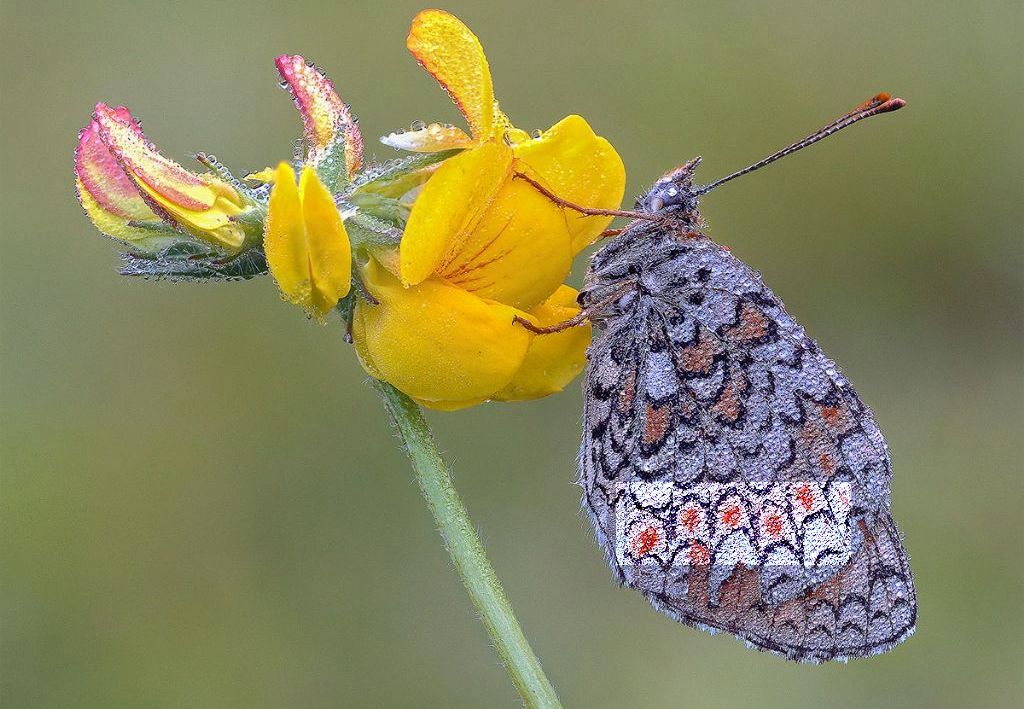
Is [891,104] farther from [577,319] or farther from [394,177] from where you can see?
[394,177]

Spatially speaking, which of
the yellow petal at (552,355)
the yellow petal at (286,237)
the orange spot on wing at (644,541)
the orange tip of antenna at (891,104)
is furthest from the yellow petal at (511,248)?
the orange tip of antenna at (891,104)

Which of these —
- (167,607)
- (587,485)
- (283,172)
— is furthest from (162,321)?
(283,172)

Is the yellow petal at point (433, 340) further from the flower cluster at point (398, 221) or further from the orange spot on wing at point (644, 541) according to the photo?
the orange spot on wing at point (644, 541)

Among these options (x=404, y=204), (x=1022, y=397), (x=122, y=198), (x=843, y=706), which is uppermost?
(x=122, y=198)

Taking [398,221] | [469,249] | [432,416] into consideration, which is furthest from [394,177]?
[432,416]

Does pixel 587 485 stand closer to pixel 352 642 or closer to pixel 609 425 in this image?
pixel 609 425

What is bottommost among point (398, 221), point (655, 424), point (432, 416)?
point (655, 424)
